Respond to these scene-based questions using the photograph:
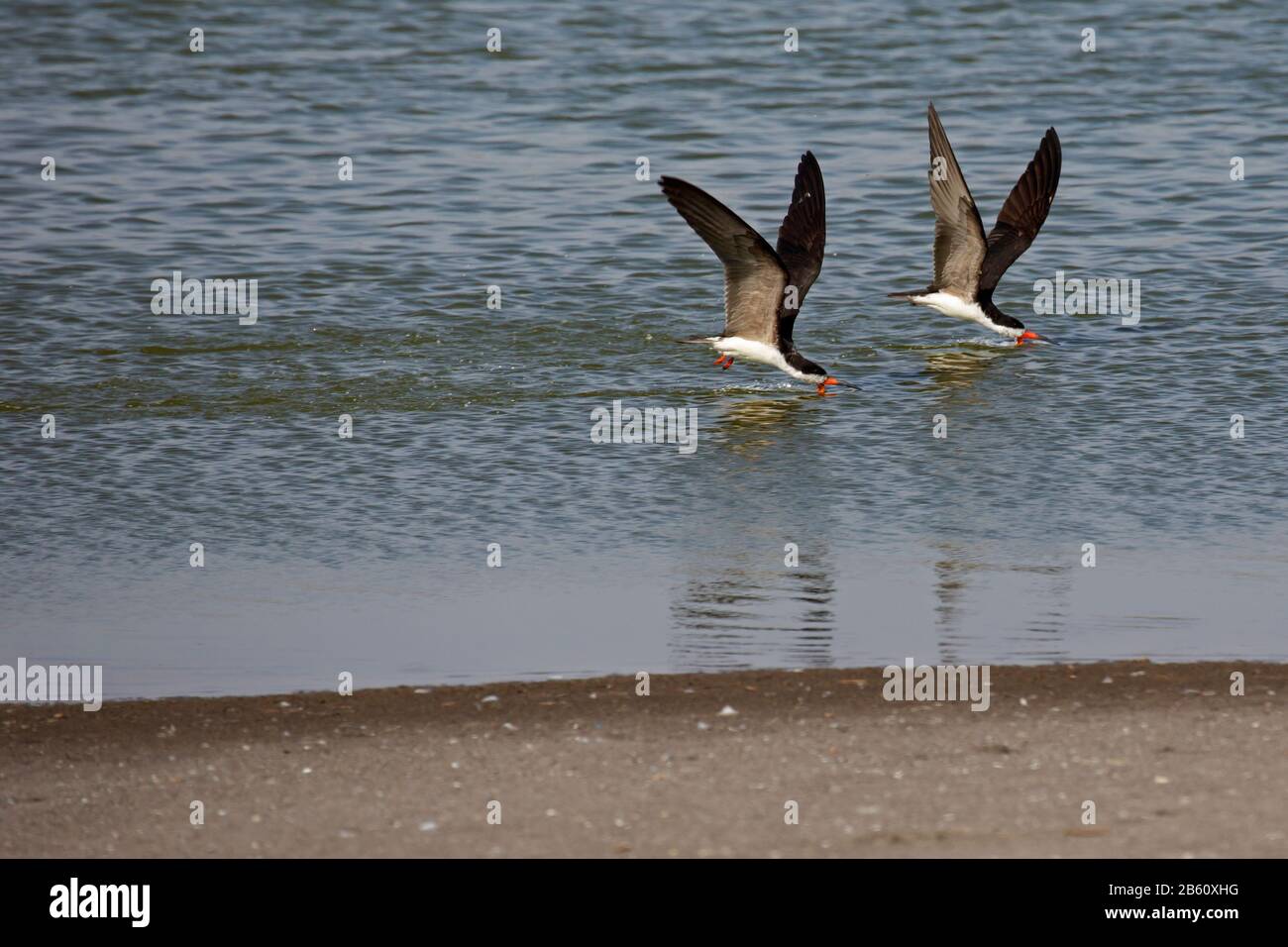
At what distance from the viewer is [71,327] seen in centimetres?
1341

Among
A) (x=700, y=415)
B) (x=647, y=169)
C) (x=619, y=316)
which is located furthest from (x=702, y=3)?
(x=700, y=415)

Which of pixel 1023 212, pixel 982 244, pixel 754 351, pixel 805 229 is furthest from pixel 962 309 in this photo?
pixel 754 351

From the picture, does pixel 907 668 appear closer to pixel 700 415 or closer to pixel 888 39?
pixel 700 415

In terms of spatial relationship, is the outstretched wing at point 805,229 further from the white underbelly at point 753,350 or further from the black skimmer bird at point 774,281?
the white underbelly at point 753,350

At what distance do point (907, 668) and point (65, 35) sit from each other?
1800 centimetres

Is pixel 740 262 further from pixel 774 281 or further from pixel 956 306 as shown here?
pixel 956 306

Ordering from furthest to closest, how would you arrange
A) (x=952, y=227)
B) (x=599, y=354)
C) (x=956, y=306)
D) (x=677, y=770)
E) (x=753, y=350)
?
(x=956, y=306) < (x=952, y=227) < (x=599, y=354) < (x=753, y=350) < (x=677, y=770)

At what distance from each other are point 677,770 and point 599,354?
6822mm

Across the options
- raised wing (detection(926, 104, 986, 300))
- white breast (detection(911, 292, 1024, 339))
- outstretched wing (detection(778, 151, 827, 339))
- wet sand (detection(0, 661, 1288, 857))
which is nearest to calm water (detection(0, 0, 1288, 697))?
white breast (detection(911, 292, 1024, 339))

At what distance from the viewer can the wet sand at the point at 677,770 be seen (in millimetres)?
5887

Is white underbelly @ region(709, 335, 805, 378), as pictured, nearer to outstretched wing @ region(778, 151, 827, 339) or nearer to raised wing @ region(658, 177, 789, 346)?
raised wing @ region(658, 177, 789, 346)

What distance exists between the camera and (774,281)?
12.0m

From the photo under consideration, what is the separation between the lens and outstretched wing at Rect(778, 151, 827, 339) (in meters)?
12.4

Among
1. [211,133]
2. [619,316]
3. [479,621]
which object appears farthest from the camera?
[211,133]
